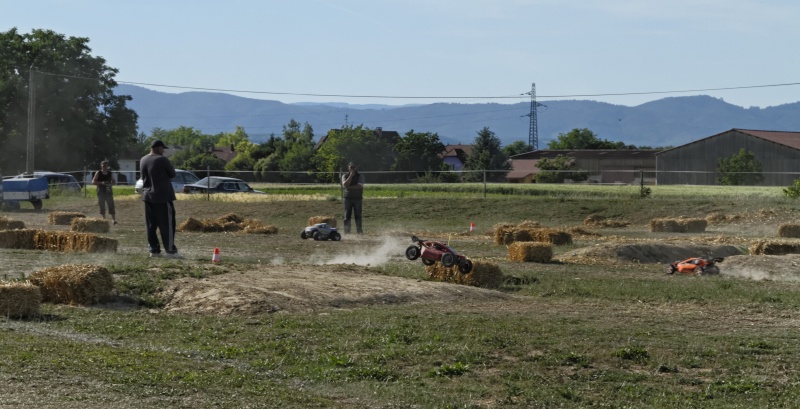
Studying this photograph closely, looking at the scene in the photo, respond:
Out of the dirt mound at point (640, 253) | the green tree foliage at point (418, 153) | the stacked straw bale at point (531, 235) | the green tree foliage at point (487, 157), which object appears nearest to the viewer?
the dirt mound at point (640, 253)

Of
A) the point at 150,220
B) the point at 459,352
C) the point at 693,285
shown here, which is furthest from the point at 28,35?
the point at 459,352

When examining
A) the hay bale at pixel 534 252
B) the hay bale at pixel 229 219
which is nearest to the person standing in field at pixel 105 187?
the hay bale at pixel 229 219

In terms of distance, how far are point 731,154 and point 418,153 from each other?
28.9 meters

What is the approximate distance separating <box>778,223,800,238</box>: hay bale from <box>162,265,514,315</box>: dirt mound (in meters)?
19.3

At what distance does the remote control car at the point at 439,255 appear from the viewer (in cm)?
1972

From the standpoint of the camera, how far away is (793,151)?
85875mm

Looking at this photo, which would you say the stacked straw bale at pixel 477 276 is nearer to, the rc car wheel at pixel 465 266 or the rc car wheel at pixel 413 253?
the rc car wheel at pixel 465 266

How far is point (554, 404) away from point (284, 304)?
6.31 m

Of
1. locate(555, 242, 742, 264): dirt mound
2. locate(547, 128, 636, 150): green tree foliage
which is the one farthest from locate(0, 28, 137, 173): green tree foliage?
locate(547, 128, 636, 150): green tree foliage

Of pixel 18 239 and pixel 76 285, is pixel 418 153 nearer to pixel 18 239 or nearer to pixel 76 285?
pixel 18 239

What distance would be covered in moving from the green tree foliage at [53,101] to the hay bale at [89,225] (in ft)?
177

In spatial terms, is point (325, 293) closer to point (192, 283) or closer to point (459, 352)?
point (192, 283)

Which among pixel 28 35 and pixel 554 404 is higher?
pixel 28 35

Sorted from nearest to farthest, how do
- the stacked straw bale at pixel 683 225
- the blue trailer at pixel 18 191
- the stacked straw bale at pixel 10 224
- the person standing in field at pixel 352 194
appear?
the stacked straw bale at pixel 10 224 < the person standing in field at pixel 352 194 < the stacked straw bale at pixel 683 225 < the blue trailer at pixel 18 191
